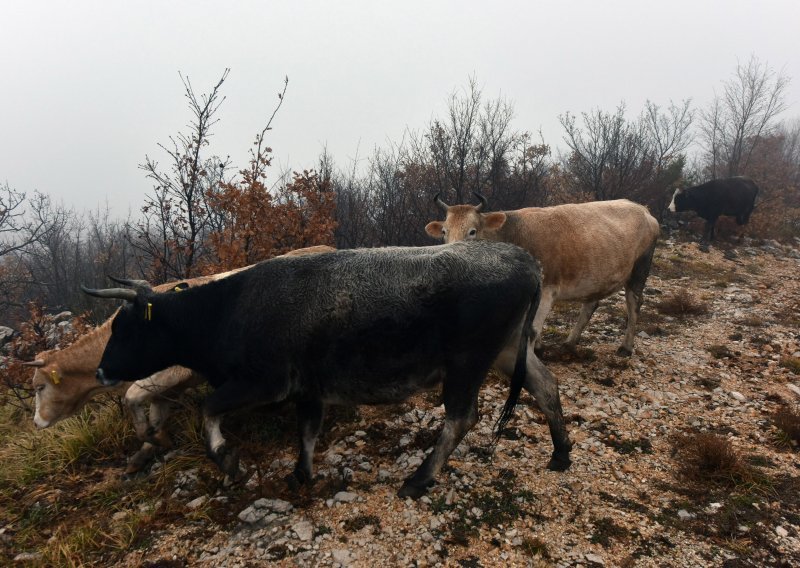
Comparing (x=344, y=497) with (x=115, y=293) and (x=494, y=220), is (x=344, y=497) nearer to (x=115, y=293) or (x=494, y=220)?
(x=115, y=293)

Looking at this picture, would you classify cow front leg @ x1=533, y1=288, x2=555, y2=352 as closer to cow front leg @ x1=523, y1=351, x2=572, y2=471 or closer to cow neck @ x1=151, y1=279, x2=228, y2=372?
cow front leg @ x1=523, y1=351, x2=572, y2=471

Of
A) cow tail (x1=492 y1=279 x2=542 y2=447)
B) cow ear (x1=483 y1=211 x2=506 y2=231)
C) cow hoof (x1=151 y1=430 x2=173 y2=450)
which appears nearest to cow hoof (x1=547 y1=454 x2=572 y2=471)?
cow tail (x1=492 y1=279 x2=542 y2=447)

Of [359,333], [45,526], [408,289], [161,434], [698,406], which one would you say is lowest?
[698,406]

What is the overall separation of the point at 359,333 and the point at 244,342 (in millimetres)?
926

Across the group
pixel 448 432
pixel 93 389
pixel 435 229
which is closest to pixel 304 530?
pixel 448 432

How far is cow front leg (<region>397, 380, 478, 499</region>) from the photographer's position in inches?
135

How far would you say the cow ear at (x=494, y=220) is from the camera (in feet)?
18.7

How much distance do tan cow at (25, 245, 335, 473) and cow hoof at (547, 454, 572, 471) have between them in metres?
3.64

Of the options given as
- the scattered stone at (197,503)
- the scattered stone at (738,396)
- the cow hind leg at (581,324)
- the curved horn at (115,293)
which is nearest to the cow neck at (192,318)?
the curved horn at (115,293)

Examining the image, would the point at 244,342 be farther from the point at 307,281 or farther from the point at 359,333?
the point at 359,333

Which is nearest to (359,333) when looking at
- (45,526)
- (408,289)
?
(408,289)

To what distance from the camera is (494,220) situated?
227 inches

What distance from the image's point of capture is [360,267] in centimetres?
347

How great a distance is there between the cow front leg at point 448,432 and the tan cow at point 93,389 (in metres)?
2.54
